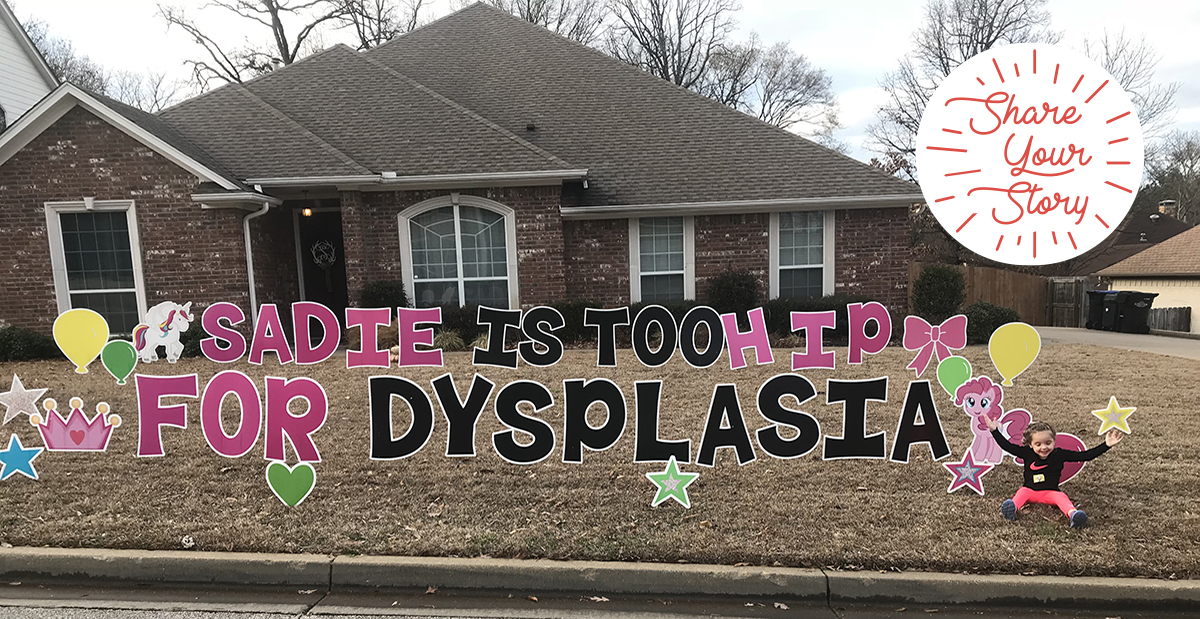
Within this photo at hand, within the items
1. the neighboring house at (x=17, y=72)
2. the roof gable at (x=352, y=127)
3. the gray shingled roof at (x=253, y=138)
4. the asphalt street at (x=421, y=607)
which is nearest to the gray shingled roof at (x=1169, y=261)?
the roof gable at (x=352, y=127)

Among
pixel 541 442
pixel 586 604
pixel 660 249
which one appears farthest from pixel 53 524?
pixel 660 249

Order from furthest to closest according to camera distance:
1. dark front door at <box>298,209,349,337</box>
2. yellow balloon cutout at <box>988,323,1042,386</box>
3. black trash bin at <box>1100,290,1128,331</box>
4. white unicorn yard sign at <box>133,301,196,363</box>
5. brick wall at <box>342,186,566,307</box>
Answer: black trash bin at <box>1100,290,1128,331</box> → dark front door at <box>298,209,349,337</box> → brick wall at <box>342,186,566,307</box> → white unicorn yard sign at <box>133,301,196,363</box> → yellow balloon cutout at <box>988,323,1042,386</box>

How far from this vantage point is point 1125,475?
4.59 m

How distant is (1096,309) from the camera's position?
15758mm

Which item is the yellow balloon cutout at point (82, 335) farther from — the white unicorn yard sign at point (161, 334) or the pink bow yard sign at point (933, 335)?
the pink bow yard sign at point (933, 335)

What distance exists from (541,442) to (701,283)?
888 cm

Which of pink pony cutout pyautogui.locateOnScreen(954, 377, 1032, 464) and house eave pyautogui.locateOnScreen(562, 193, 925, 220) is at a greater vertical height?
house eave pyautogui.locateOnScreen(562, 193, 925, 220)

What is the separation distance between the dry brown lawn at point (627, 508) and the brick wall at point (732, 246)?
6.72 metres

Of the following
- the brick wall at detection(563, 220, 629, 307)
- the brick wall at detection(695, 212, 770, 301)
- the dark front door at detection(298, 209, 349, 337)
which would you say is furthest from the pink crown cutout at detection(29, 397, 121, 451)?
the brick wall at detection(695, 212, 770, 301)

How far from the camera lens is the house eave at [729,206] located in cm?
1210

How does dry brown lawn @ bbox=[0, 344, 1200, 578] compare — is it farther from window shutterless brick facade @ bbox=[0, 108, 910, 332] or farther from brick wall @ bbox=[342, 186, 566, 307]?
brick wall @ bbox=[342, 186, 566, 307]

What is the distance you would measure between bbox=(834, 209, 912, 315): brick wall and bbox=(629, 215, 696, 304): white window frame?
2882 mm

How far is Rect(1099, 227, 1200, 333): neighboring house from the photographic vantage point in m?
18.2

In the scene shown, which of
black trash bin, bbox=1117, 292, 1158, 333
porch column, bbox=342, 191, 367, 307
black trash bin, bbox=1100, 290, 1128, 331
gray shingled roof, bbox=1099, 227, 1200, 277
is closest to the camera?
porch column, bbox=342, 191, 367, 307
